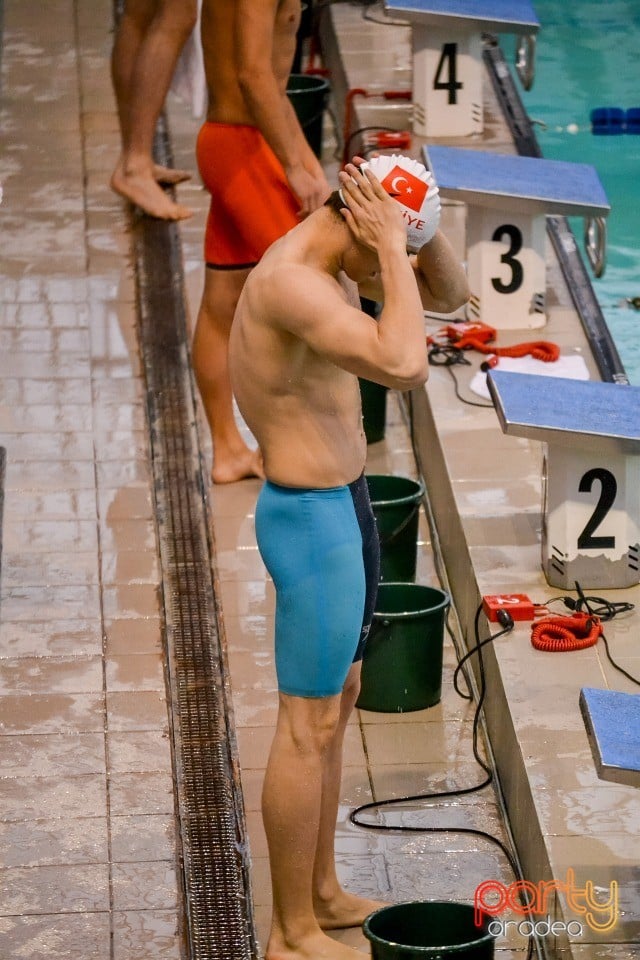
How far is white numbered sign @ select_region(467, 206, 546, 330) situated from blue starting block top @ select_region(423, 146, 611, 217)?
0.41 ft

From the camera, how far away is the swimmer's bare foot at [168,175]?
8.41 metres

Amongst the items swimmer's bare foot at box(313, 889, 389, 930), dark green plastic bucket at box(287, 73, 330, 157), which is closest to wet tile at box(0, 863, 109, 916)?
swimmer's bare foot at box(313, 889, 389, 930)

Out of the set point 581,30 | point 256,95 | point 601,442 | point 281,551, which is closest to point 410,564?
point 601,442

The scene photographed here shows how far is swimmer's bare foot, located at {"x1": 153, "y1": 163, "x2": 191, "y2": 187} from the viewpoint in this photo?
841cm

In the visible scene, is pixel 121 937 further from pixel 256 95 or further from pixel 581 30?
pixel 581 30

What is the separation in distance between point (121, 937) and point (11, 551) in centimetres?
196

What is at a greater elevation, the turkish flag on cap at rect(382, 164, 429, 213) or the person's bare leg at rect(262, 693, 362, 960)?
the turkish flag on cap at rect(382, 164, 429, 213)

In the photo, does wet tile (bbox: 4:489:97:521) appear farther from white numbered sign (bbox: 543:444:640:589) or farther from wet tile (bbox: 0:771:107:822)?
white numbered sign (bbox: 543:444:640:589)

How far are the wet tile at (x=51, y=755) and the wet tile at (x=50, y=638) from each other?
1.46 ft

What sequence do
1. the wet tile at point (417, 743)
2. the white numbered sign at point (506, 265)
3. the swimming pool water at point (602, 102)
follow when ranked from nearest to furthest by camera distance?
the wet tile at point (417, 743), the white numbered sign at point (506, 265), the swimming pool water at point (602, 102)

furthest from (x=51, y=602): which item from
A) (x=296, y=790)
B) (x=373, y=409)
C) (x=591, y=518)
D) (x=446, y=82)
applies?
(x=446, y=82)

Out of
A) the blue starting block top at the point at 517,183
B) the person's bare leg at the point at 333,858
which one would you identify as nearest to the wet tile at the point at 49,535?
the blue starting block top at the point at 517,183

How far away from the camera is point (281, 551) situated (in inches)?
156

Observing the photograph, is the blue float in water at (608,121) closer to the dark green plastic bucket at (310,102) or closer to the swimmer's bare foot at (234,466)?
the dark green plastic bucket at (310,102)
